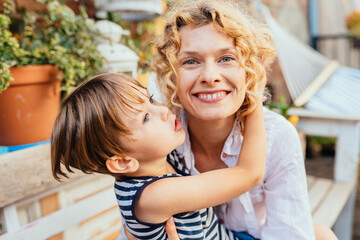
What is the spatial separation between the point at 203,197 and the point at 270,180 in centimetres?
30

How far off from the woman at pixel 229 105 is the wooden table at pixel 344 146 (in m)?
0.88

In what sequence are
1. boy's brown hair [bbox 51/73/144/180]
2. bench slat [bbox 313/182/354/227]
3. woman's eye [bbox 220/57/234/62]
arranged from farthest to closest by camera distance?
bench slat [bbox 313/182/354/227] < woman's eye [bbox 220/57/234/62] < boy's brown hair [bbox 51/73/144/180]

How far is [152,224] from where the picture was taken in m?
0.87

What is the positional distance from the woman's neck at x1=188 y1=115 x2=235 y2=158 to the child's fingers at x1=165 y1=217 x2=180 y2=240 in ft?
1.04

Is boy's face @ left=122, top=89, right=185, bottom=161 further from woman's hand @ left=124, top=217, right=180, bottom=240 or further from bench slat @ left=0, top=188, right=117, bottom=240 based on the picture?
bench slat @ left=0, top=188, right=117, bottom=240

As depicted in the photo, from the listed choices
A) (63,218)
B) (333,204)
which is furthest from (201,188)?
(333,204)

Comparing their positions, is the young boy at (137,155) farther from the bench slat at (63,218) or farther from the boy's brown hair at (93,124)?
the bench slat at (63,218)

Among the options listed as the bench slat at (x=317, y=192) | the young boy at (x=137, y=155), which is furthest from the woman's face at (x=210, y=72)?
the bench slat at (x=317, y=192)

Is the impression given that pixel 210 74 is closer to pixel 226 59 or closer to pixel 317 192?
pixel 226 59

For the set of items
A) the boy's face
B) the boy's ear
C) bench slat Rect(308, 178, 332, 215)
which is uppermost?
the boy's face

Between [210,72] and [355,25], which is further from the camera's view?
[355,25]

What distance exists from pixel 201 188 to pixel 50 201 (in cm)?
68

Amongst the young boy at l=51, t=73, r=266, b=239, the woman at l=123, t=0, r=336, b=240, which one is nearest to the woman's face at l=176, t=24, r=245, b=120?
the woman at l=123, t=0, r=336, b=240

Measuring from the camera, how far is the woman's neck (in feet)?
3.57
